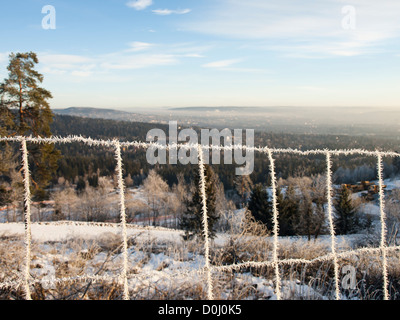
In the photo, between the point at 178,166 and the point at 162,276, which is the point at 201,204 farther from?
the point at 178,166

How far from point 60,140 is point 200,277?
2.02m

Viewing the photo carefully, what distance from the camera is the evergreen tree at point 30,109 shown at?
13.3 meters

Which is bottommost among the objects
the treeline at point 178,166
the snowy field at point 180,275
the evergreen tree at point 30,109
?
the treeline at point 178,166

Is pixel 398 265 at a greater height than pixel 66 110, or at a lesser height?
lesser

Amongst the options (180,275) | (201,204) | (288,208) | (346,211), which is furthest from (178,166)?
(180,275)

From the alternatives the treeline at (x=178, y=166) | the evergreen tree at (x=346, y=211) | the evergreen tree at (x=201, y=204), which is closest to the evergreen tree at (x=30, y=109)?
the evergreen tree at (x=201, y=204)

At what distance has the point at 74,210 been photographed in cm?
4078

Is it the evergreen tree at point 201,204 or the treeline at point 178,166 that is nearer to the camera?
the evergreen tree at point 201,204

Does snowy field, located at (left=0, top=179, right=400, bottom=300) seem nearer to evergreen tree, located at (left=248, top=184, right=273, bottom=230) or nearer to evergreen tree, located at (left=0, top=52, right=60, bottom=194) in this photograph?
evergreen tree, located at (left=248, top=184, right=273, bottom=230)

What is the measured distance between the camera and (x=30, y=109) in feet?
46.4

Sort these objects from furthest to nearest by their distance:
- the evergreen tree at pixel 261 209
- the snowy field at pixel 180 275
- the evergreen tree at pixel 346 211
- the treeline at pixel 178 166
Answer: the treeline at pixel 178 166 → the evergreen tree at pixel 346 211 → the evergreen tree at pixel 261 209 → the snowy field at pixel 180 275

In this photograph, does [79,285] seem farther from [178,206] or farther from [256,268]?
[178,206]

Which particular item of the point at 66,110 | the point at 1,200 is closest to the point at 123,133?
Result: the point at 1,200

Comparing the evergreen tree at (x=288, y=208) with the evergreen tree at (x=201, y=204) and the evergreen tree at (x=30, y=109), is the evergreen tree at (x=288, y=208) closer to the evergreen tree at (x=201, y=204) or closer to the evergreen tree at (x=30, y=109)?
the evergreen tree at (x=201, y=204)
